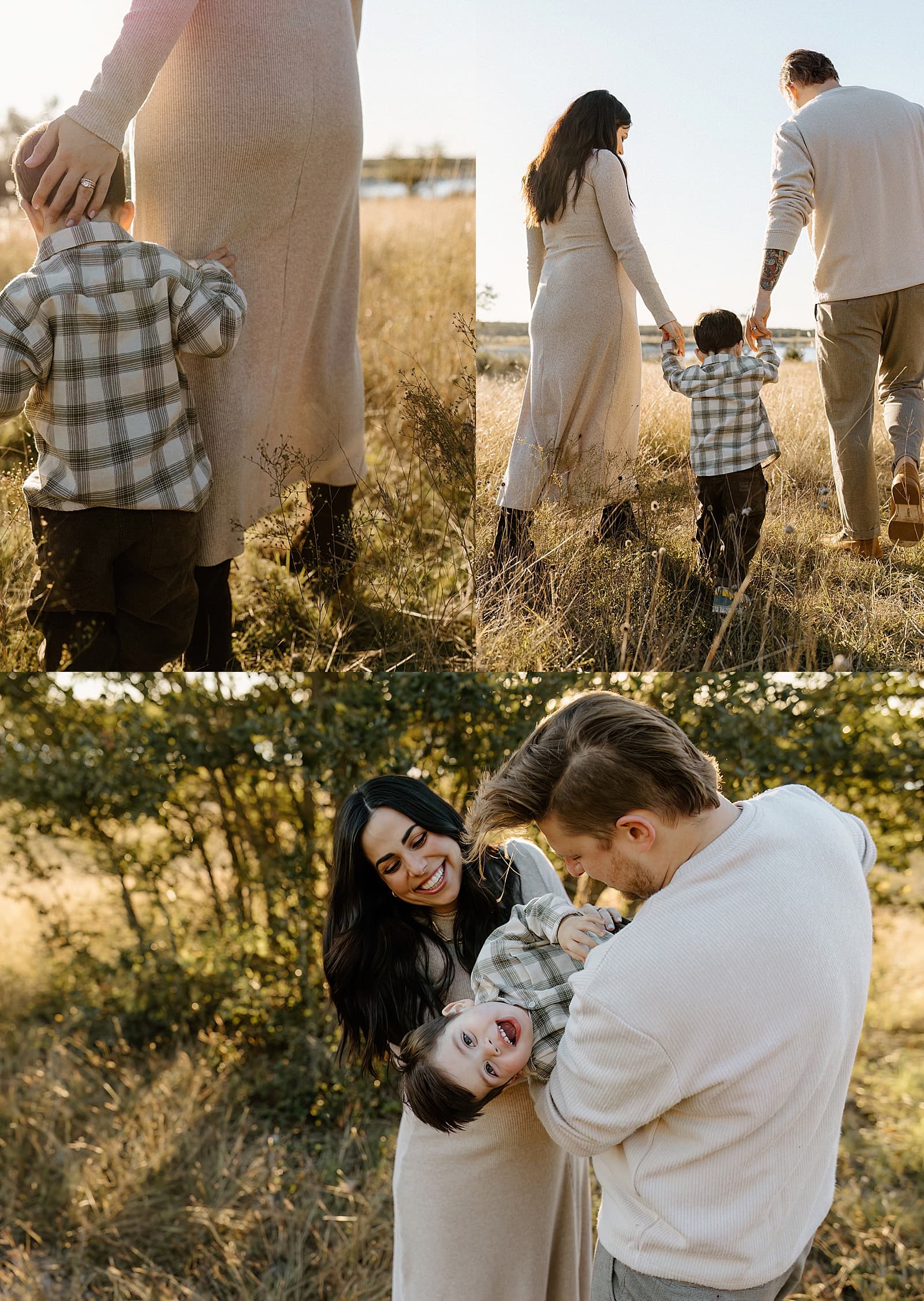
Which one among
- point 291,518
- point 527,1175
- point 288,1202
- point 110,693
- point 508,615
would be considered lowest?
point 288,1202

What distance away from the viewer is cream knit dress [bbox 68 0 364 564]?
305 centimetres

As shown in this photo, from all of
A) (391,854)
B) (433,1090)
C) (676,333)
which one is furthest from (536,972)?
(676,333)

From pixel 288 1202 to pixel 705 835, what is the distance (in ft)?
7.43

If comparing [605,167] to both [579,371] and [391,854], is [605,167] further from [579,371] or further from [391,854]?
[391,854]

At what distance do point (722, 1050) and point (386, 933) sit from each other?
0.81m

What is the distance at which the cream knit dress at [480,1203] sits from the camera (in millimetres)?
2014

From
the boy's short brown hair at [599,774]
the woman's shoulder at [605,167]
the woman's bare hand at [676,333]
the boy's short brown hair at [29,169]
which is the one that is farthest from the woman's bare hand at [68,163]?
the boy's short brown hair at [599,774]

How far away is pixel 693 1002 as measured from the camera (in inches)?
59.9

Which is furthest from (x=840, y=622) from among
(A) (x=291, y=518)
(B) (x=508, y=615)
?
(A) (x=291, y=518)

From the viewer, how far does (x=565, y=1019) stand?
1.80 m

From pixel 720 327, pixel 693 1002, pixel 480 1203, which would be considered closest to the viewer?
pixel 693 1002

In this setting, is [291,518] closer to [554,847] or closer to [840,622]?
[840,622]

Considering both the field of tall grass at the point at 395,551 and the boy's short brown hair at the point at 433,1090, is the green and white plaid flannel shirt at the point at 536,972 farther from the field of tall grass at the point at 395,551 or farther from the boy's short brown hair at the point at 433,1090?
the field of tall grass at the point at 395,551

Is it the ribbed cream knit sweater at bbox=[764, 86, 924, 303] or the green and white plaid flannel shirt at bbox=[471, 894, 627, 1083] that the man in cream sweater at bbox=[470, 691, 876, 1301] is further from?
the ribbed cream knit sweater at bbox=[764, 86, 924, 303]
